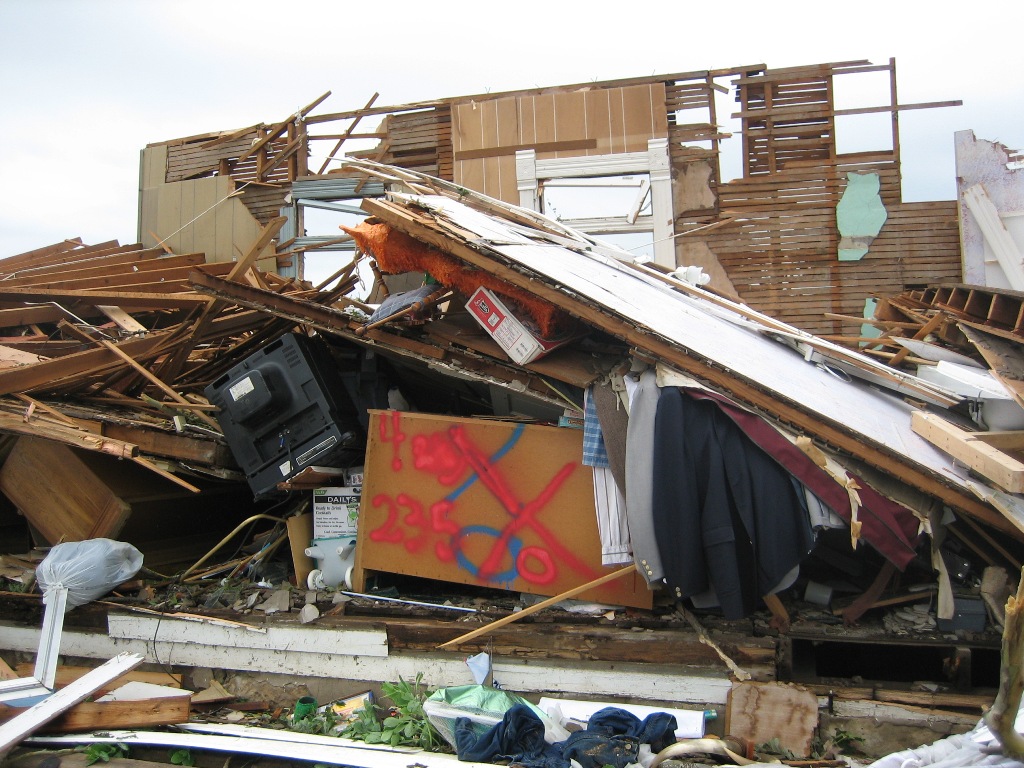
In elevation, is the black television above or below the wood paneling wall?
below

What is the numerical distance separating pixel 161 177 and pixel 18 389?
1029 cm

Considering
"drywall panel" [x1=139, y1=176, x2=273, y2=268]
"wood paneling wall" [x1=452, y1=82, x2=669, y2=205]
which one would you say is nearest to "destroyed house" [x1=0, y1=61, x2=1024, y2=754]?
"wood paneling wall" [x1=452, y1=82, x2=669, y2=205]

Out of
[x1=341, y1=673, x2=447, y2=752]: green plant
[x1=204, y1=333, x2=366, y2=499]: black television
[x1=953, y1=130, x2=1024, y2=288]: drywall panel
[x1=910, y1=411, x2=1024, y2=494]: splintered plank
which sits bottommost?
[x1=341, y1=673, x2=447, y2=752]: green plant

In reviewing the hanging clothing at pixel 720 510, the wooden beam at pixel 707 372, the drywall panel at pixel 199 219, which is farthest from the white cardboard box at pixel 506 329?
the drywall panel at pixel 199 219

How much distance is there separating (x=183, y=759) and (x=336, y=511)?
1.76 metres

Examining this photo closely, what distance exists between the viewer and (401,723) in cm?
447

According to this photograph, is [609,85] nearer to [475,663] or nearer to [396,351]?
[396,351]

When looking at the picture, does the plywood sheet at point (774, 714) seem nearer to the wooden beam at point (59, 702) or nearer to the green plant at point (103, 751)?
the green plant at point (103, 751)

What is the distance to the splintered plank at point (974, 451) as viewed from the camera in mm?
3781

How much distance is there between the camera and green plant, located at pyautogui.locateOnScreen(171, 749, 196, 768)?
434 cm

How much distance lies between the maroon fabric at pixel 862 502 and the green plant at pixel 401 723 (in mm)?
2262

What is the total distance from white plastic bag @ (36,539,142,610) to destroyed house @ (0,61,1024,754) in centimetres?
23

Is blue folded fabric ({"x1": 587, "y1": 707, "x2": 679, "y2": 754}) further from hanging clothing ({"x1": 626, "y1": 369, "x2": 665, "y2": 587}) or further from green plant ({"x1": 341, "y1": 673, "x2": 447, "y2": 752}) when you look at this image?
green plant ({"x1": 341, "y1": 673, "x2": 447, "y2": 752})

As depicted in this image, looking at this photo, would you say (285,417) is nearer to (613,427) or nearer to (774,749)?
(613,427)
